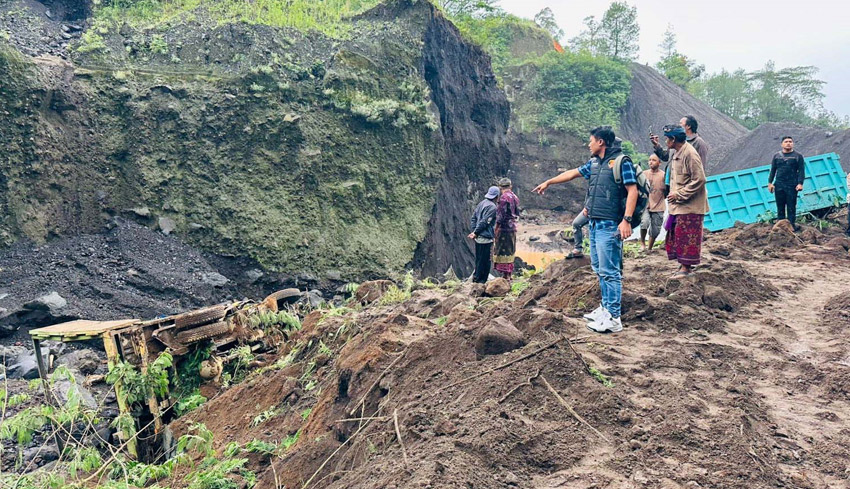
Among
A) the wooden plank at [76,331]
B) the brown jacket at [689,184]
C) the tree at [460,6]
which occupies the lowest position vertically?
the wooden plank at [76,331]

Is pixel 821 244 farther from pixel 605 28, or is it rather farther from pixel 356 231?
pixel 605 28

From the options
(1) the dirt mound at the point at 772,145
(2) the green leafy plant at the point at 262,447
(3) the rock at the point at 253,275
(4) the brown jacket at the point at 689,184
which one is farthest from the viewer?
(1) the dirt mound at the point at 772,145

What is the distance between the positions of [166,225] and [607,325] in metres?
10.6

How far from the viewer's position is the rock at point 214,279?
12.1m

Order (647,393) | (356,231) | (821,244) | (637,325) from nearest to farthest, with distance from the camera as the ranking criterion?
1. (647,393)
2. (637,325)
3. (821,244)
4. (356,231)

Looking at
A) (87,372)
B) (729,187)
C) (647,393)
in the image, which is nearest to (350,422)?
(647,393)

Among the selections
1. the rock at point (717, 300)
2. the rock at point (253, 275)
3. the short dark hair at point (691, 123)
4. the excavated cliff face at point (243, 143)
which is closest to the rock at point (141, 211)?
the excavated cliff face at point (243, 143)

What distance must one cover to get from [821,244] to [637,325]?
6.42 metres

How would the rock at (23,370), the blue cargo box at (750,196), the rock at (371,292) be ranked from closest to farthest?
the rock at (23,370), the rock at (371,292), the blue cargo box at (750,196)

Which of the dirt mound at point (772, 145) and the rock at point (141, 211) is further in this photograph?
the dirt mound at point (772, 145)

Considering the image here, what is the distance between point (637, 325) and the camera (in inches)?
200

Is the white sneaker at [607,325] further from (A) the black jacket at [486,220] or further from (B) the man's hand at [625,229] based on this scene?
(A) the black jacket at [486,220]

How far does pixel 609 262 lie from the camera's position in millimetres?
4973

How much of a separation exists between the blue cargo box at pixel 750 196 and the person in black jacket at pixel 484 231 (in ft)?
15.5
